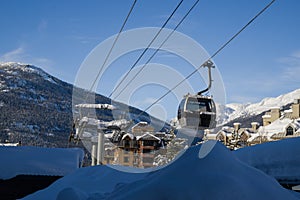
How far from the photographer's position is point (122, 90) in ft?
39.3

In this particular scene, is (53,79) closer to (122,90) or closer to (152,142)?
(152,142)

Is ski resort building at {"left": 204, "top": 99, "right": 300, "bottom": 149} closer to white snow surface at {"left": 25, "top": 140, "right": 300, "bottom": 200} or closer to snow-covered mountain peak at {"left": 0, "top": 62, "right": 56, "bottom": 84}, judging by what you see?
white snow surface at {"left": 25, "top": 140, "right": 300, "bottom": 200}

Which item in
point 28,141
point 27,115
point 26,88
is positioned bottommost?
point 28,141

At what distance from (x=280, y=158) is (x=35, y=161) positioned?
511 cm

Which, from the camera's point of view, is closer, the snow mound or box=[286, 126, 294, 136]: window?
the snow mound

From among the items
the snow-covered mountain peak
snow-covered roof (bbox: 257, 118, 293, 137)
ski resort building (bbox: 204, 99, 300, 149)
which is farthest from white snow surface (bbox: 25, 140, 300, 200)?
the snow-covered mountain peak

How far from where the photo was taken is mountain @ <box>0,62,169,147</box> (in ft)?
298

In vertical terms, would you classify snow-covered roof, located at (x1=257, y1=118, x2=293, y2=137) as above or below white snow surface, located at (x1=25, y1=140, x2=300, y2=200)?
above

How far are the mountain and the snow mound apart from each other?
52190 mm

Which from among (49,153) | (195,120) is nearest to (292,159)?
(49,153)

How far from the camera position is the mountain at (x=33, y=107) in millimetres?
90938

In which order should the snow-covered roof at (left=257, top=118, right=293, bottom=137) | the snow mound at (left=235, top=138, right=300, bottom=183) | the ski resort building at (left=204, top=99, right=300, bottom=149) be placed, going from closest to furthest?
the snow mound at (left=235, top=138, right=300, bottom=183) < the ski resort building at (left=204, top=99, right=300, bottom=149) < the snow-covered roof at (left=257, top=118, right=293, bottom=137)

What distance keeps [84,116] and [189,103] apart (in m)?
4.45

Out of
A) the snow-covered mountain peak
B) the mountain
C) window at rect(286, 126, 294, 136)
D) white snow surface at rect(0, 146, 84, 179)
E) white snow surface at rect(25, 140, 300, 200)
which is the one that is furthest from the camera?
the snow-covered mountain peak
